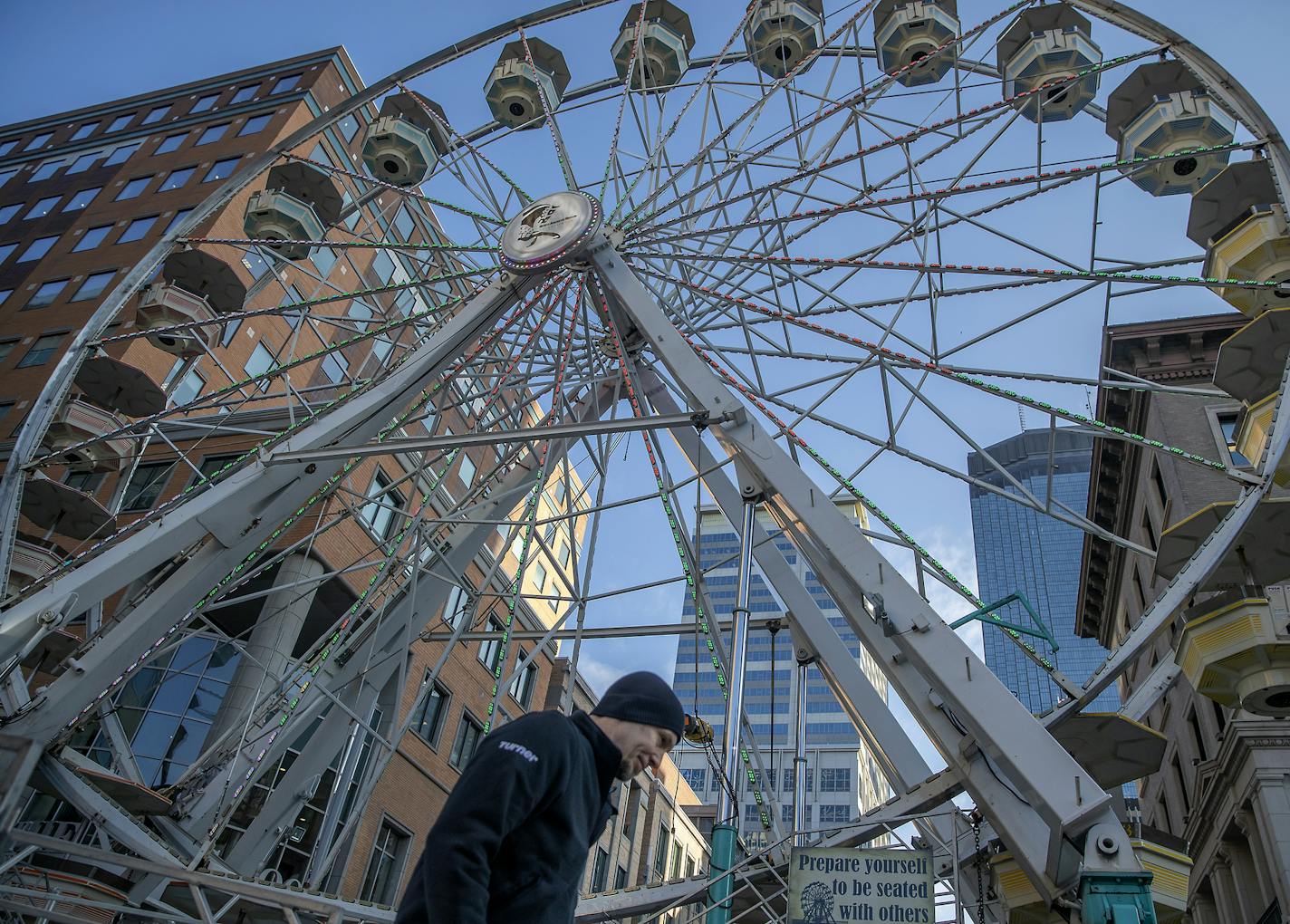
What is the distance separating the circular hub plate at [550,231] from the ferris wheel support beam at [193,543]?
Result: 490 millimetres

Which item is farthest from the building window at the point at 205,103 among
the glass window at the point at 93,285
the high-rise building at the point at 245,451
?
the glass window at the point at 93,285

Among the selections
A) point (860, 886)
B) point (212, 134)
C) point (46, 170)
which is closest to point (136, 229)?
point (212, 134)

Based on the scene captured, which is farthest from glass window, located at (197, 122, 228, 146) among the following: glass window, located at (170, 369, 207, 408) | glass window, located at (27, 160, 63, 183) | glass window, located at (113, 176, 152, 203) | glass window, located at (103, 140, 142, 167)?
glass window, located at (170, 369, 207, 408)

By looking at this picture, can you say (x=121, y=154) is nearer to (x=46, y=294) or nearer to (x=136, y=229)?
(x=136, y=229)

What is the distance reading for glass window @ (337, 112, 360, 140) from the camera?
1598 inches

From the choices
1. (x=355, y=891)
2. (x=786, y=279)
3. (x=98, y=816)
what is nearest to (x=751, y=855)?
(x=98, y=816)

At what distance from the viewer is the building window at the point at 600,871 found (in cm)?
3603

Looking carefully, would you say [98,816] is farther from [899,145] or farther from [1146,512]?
[1146,512]

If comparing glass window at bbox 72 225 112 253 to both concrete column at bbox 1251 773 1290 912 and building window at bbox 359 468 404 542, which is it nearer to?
building window at bbox 359 468 404 542

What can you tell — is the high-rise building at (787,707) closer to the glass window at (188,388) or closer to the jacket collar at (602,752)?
the glass window at (188,388)

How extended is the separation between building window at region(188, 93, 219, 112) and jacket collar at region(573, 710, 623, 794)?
47702 mm

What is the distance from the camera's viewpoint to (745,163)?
1562 cm

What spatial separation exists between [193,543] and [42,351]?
1118 inches

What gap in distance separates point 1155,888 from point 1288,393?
5.51 m
